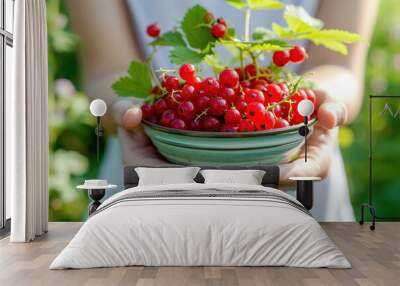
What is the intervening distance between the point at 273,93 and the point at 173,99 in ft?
2.90

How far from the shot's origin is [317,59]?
6422mm

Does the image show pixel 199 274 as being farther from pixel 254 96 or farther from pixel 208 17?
pixel 208 17

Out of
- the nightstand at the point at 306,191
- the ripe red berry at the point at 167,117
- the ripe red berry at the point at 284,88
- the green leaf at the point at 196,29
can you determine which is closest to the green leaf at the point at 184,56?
the green leaf at the point at 196,29

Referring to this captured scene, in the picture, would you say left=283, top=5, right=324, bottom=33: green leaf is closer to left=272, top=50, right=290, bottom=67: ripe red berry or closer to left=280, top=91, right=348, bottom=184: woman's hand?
left=272, top=50, right=290, bottom=67: ripe red berry

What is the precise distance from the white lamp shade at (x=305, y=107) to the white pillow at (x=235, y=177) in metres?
0.63

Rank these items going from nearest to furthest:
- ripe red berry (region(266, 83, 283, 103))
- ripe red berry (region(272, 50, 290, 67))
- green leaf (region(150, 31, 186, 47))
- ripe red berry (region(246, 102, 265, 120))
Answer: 1. ripe red berry (region(246, 102, 265, 120))
2. ripe red berry (region(266, 83, 283, 103))
3. ripe red berry (region(272, 50, 290, 67))
4. green leaf (region(150, 31, 186, 47))

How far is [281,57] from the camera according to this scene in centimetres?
596

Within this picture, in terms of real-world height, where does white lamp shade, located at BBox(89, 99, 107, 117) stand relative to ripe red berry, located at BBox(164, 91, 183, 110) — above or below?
below

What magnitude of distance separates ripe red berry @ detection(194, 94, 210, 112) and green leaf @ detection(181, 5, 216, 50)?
23.2 inches

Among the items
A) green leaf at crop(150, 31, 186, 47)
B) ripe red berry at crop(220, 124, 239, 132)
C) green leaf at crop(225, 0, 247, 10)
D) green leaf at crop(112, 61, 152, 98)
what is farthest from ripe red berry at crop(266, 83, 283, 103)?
green leaf at crop(112, 61, 152, 98)

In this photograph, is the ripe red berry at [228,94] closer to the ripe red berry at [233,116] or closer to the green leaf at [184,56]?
the ripe red berry at [233,116]

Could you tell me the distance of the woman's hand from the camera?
20.2 feet

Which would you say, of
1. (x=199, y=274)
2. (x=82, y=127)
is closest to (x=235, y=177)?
(x=82, y=127)

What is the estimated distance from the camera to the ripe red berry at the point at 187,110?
5.69 m
